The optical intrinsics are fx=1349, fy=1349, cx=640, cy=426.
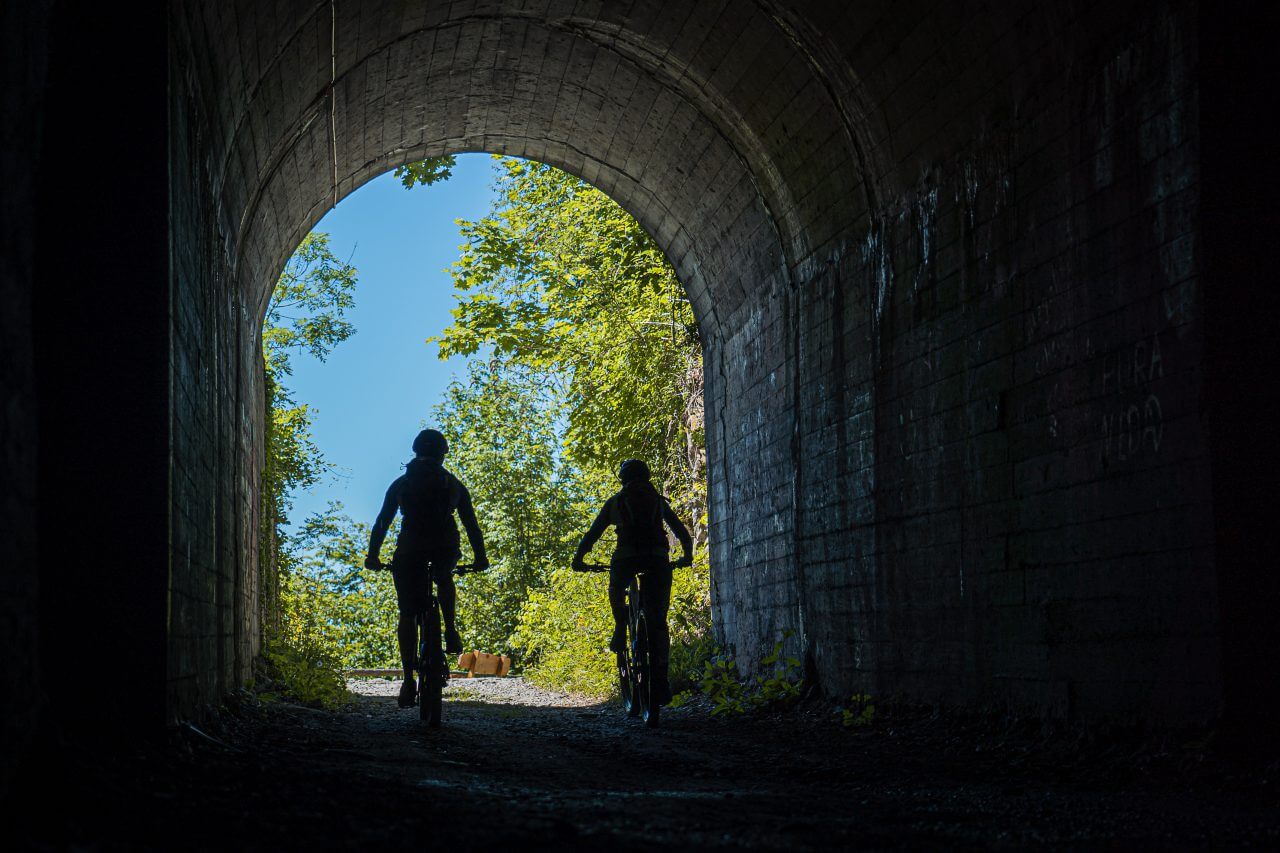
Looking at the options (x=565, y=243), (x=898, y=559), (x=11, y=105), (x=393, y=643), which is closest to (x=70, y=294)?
(x=11, y=105)

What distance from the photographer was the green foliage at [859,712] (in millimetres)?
8141

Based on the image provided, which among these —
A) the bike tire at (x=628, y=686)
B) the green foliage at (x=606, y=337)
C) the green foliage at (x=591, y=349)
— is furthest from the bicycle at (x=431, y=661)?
the green foliage at (x=606, y=337)

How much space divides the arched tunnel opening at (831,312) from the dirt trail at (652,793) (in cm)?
33

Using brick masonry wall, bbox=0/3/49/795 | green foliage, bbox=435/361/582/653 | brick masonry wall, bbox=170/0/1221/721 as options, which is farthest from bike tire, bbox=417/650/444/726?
green foliage, bbox=435/361/582/653

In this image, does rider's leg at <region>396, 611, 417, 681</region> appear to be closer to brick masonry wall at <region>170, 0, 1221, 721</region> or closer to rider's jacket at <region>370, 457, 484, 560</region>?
rider's jacket at <region>370, 457, 484, 560</region>

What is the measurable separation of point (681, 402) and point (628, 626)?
755 centimetres

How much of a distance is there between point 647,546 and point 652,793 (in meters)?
4.06

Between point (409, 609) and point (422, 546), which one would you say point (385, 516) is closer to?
point (422, 546)

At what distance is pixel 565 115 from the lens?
475 inches

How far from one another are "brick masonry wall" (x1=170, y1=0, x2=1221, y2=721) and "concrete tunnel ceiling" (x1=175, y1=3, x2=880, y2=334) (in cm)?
4

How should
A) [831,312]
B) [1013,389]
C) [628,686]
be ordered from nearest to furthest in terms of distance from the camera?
[1013,389]
[831,312]
[628,686]

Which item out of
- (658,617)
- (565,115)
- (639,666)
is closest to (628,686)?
(639,666)

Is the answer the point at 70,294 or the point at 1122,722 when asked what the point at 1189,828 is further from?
the point at 70,294

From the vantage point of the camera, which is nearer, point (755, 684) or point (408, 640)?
point (408, 640)
